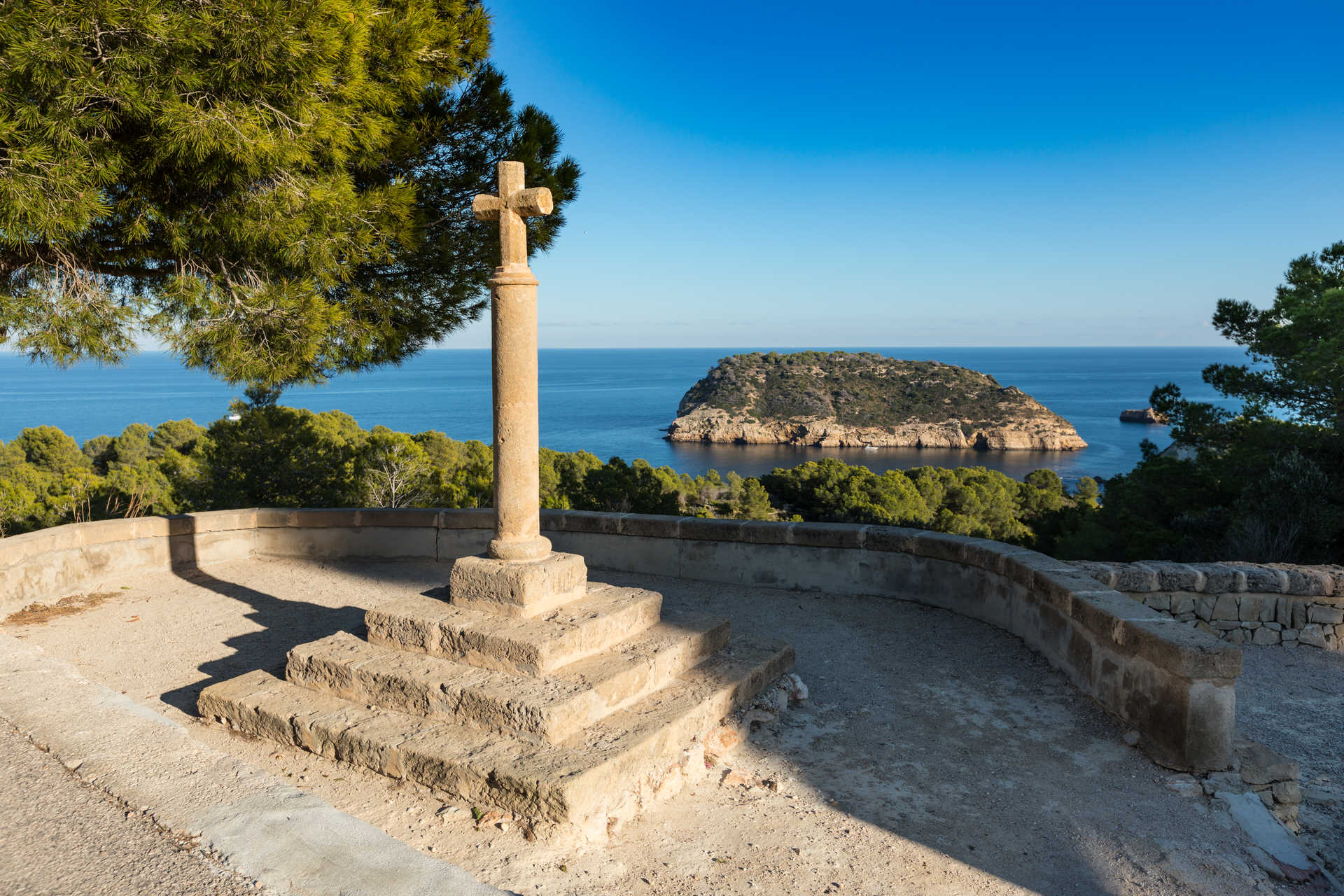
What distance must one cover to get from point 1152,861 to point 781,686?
197cm

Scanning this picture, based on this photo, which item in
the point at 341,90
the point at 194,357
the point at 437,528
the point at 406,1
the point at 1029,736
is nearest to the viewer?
the point at 1029,736

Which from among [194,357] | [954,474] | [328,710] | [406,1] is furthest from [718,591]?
[954,474]

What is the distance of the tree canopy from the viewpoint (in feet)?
14.6

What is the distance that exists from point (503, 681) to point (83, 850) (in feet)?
5.52

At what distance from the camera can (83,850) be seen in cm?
252

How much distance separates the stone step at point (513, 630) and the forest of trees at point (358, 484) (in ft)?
12.5

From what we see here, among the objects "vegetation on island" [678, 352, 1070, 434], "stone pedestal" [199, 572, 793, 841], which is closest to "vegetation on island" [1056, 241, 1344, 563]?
"stone pedestal" [199, 572, 793, 841]

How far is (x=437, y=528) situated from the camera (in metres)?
7.84

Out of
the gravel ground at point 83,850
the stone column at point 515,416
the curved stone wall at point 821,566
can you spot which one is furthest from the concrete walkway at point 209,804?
the curved stone wall at point 821,566

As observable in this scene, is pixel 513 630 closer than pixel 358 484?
Yes

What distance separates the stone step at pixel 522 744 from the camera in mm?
3197

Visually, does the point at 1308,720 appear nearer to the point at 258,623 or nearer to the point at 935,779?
the point at 935,779

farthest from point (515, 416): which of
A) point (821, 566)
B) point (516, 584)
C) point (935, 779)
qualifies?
point (821, 566)

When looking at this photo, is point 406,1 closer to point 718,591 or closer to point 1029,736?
point 718,591
